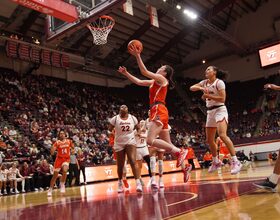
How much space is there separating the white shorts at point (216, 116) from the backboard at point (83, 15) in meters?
7.26

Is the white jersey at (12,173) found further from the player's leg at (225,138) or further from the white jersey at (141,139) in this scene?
the player's leg at (225,138)

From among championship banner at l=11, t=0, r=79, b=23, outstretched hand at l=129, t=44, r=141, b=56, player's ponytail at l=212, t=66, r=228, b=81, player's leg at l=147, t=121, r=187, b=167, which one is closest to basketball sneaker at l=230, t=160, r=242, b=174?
player's leg at l=147, t=121, r=187, b=167

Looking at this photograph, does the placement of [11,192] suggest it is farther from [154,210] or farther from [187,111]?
[187,111]

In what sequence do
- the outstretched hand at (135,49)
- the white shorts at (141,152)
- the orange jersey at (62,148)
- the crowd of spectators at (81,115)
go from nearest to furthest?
the outstretched hand at (135,49)
the white shorts at (141,152)
the orange jersey at (62,148)
the crowd of spectators at (81,115)

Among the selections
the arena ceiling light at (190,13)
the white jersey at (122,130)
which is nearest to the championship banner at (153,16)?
the arena ceiling light at (190,13)

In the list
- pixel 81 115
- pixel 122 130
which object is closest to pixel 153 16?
pixel 81 115

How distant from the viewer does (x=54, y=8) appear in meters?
11.1

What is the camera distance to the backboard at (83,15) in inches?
495

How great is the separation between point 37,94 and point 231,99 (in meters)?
19.8

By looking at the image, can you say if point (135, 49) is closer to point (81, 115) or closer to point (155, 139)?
point (155, 139)

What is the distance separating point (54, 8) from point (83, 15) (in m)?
1.77

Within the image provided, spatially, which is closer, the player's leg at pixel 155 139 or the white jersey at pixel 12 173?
the player's leg at pixel 155 139

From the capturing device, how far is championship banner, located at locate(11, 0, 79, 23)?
10688 millimetres

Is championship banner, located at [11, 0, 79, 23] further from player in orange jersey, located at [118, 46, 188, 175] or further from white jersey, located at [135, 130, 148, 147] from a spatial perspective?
player in orange jersey, located at [118, 46, 188, 175]
